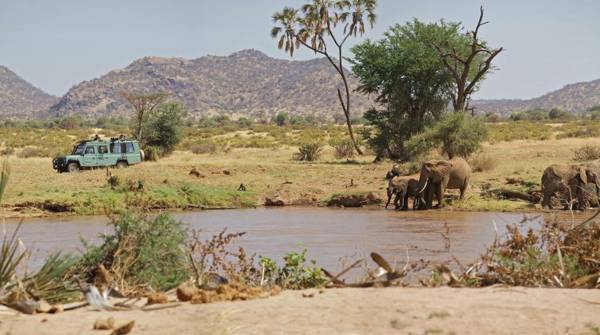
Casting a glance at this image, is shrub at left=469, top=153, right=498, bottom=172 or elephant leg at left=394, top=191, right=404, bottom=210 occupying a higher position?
shrub at left=469, top=153, right=498, bottom=172

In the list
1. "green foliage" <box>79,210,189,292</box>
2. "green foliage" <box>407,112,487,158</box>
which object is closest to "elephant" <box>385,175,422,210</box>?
"green foliage" <box>407,112,487,158</box>

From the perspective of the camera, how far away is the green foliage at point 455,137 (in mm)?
33062

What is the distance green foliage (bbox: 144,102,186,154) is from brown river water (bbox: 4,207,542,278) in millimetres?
17599

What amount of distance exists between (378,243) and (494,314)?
1004 centimetres

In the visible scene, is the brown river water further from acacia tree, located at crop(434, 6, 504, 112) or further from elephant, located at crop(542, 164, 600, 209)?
acacia tree, located at crop(434, 6, 504, 112)

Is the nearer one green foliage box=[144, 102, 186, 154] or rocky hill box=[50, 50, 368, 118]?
green foliage box=[144, 102, 186, 154]

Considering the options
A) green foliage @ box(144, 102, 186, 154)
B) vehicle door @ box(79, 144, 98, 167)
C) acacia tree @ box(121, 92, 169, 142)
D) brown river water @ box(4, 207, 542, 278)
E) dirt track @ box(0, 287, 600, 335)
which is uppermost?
acacia tree @ box(121, 92, 169, 142)

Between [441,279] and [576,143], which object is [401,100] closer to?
[576,143]

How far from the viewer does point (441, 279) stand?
9531mm

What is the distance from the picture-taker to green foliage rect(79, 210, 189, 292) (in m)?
9.98

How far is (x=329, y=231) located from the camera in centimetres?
2023

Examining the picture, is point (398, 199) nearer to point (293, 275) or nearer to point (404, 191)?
point (404, 191)

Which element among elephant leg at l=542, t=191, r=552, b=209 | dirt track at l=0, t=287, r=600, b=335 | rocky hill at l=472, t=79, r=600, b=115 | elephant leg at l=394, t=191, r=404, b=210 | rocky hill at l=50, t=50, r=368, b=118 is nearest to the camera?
dirt track at l=0, t=287, r=600, b=335

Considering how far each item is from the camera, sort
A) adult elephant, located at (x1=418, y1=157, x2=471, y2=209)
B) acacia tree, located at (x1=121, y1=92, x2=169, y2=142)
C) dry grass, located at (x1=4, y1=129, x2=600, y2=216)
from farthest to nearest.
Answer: acacia tree, located at (x1=121, y1=92, x2=169, y2=142)
dry grass, located at (x1=4, y1=129, x2=600, y2=216)
adult elephant, located at (x1=418, y1=157, x2=471, y2=209)
